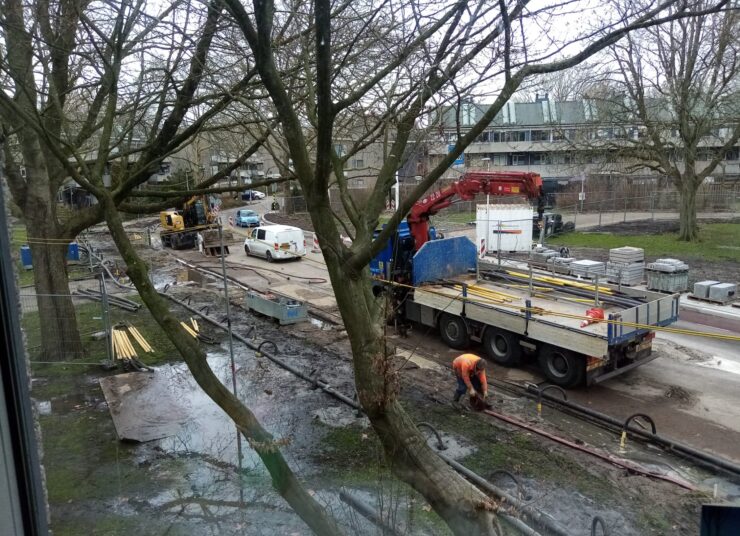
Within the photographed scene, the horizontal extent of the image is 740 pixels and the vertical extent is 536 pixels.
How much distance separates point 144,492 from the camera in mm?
6520

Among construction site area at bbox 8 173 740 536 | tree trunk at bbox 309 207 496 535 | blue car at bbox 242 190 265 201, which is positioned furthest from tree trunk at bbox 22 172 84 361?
blue car at bbox 242 190 265 201

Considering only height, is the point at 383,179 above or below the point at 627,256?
above

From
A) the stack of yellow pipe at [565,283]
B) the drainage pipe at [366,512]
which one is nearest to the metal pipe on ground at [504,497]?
the drainage pipe at [366,512]

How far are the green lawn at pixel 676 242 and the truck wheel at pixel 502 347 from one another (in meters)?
14.5

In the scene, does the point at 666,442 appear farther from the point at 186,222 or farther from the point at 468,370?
the point at 186,222

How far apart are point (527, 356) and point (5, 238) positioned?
1122 centimetres

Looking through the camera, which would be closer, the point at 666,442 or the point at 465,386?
the point at 666,442

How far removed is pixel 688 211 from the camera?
1019 inches

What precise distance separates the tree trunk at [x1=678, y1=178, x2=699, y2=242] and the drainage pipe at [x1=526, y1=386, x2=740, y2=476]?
2042 centimetres

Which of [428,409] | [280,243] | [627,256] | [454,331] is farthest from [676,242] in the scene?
[428,409]

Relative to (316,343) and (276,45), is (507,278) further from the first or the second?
(276,45)

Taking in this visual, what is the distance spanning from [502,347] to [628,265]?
8992mm

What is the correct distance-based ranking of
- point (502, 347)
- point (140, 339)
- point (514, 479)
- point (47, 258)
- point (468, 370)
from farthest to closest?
point (140, 339)
point (502, 347)
point (47, 258)
point (468, 370)
point (514, 479)

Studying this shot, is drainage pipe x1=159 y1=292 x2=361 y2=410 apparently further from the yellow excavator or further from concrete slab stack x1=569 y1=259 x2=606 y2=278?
the yellow excavator
